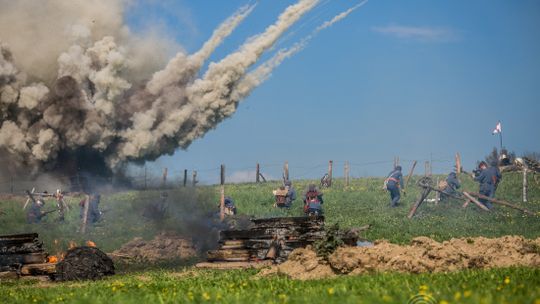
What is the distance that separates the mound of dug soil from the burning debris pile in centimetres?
615

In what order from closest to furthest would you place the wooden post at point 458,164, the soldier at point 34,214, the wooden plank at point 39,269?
the wooden plank at point 39,269 → the soldier at point 34,214 → the wooden post at point 458,164

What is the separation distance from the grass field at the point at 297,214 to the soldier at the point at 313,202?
1.19m

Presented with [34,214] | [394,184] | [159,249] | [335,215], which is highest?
[394,184]

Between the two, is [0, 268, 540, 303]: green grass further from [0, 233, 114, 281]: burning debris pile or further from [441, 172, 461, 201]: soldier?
[441, 172, 461, 201]: soldier

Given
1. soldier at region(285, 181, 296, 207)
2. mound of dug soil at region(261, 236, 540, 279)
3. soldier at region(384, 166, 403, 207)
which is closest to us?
mound of dug soil at region(261, 236, 540, 279)

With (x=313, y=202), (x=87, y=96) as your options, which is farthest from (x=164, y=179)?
(x=313, y=202)

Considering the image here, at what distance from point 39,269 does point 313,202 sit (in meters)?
14.7

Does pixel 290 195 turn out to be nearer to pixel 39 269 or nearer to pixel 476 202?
pixel 476 202

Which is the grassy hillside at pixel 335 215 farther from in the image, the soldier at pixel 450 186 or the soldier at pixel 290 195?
the soldier at pixel 450 186

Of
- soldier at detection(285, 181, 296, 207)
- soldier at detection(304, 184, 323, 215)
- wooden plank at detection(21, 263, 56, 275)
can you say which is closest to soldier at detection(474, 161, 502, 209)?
soldier at detection(304, 184, 323, 215)

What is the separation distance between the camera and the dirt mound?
2863 centimetres

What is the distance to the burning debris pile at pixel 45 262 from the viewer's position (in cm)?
2252

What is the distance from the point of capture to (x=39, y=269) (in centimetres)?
2355

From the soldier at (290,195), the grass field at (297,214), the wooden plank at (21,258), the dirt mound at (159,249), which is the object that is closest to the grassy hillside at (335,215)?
the grass field at (297,214)
